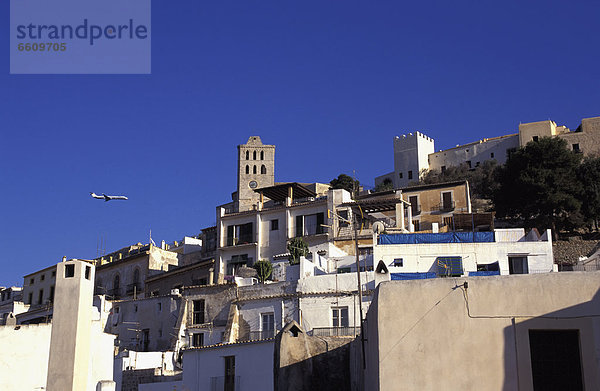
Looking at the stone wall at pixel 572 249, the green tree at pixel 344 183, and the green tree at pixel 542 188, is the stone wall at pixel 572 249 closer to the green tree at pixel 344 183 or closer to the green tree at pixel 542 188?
the green tree at pixel 542 188

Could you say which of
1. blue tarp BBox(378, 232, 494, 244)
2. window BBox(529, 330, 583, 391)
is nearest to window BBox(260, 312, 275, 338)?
blue tarp BBox(378, 232, 494, 244)

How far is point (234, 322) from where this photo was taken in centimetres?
3628

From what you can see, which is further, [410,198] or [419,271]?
[410,198]

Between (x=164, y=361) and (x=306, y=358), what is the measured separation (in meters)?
15.9

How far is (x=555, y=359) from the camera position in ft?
55.5

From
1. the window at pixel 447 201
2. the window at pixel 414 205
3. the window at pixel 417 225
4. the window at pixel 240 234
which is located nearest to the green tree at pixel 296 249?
the window at pixel 240 234

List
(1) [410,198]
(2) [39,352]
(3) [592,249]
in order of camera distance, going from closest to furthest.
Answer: (2) [39,352], (3) [592,249], (1) [410,198]

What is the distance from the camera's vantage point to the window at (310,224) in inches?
1890

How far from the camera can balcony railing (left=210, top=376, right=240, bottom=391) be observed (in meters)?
28.0

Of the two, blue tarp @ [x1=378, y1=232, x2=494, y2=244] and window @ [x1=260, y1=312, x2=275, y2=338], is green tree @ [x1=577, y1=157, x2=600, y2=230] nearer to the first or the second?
blue tarp @ [x1=378, y1=232, x2=494, y2=244]

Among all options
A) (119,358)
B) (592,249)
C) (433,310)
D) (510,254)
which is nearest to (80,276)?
(433,310)

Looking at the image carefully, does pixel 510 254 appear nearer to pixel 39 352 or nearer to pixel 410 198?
pixel 410 198

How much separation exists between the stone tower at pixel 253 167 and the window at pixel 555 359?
52739 mm

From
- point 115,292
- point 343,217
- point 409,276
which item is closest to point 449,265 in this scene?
point 409,276
